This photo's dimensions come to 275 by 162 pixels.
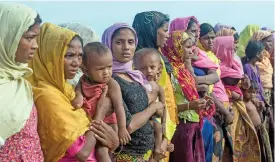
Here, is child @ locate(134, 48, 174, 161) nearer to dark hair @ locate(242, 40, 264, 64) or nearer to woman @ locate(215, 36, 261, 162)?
woman @ locate(215, 36, 261, 162)

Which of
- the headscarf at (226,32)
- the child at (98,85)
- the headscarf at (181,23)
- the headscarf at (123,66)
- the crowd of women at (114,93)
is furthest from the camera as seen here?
the headscarf at (226,32)

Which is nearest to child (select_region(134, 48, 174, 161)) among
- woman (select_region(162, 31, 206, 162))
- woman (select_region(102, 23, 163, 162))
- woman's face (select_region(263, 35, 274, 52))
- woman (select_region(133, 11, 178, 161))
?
woman (select_region(102, 23, 163, 162))

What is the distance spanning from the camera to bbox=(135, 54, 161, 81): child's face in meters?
4.98

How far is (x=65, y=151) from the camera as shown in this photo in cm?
380

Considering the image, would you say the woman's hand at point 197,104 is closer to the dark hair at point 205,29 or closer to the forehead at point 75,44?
the dark hair at point 205,29

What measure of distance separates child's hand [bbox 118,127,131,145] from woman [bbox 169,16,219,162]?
7.56 feet

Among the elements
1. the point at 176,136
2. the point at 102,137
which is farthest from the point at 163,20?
the point at 102,137

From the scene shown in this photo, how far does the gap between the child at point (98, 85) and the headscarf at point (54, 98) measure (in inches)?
4.0

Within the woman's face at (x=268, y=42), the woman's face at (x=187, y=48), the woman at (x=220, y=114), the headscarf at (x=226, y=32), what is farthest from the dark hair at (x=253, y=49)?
the woman's face at (x=187, y=48)

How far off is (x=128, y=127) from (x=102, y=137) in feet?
1.56

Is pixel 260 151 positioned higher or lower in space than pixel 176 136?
lower

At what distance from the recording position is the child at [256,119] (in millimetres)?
8086

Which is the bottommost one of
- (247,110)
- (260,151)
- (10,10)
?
(260,151)

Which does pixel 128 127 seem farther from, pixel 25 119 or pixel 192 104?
pixel 192 104
